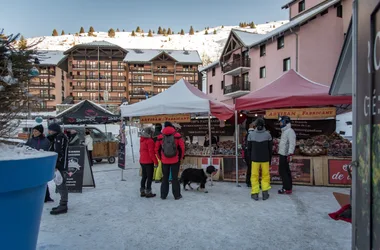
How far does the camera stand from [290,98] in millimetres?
7777

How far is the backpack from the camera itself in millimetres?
6414

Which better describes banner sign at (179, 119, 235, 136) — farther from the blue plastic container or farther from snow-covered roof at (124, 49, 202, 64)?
snow-covered roof at (124, 49, 202, 64)

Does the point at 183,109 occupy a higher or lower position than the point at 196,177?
higher

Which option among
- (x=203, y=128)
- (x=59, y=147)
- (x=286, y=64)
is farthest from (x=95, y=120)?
(x=286, y=64)

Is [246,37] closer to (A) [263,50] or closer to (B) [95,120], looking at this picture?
(A) [263,50]

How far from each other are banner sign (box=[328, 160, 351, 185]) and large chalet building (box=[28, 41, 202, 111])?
5292 cm

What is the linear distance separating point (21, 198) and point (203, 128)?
10.2m

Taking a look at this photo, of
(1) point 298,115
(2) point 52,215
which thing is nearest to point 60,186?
(2) point 52,215

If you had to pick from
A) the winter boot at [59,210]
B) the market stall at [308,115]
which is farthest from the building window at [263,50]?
the winter boot at [59,210]

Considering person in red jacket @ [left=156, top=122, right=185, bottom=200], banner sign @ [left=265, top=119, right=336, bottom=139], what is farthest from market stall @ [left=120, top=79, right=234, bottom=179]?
banner sign @ [left=265, top=119, right=336, bottom=139]

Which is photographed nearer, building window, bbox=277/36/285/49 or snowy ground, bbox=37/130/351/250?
snowy ground, bbox=37/130/351/250

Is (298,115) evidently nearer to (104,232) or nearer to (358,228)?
(104,232)

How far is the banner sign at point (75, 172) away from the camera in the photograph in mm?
7137

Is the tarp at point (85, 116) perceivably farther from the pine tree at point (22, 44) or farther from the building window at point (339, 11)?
the building window at point (339, 11)
